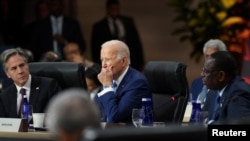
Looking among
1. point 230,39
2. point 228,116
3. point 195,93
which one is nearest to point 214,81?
A: point 228,116

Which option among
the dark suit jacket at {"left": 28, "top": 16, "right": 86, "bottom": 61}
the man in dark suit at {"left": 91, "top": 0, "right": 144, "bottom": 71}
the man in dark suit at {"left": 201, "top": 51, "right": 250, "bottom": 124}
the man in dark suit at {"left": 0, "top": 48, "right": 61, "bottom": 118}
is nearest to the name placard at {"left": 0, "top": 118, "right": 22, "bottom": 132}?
the man in dark suit at {"left": 0, "top": 48, "right": 61, "bottom": 118}

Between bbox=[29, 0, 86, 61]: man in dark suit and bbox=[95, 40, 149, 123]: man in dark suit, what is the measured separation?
4676 mm

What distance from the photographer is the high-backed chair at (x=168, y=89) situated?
6.90 meters

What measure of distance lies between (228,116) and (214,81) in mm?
376

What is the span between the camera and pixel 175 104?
6.96m

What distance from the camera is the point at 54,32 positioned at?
1155 cm

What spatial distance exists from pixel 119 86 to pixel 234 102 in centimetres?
113

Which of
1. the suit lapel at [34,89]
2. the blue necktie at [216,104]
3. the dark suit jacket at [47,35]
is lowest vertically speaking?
the blue necktie at [216,104]

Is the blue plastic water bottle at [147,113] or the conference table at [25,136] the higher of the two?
the blue plastic water bottle at [147,113]

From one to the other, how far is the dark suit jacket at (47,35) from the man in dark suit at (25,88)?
4.18 metres

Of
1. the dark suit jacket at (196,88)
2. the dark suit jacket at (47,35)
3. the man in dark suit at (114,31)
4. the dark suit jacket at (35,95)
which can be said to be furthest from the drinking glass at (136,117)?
the man in dark suit at (114,31)

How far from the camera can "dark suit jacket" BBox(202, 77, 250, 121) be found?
5773 millimetres

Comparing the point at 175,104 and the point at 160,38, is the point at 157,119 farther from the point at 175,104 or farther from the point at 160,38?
the point at 160,38

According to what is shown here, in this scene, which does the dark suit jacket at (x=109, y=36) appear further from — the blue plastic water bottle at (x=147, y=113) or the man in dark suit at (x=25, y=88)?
the blue plastic water bottle at (x=147, y=113)
